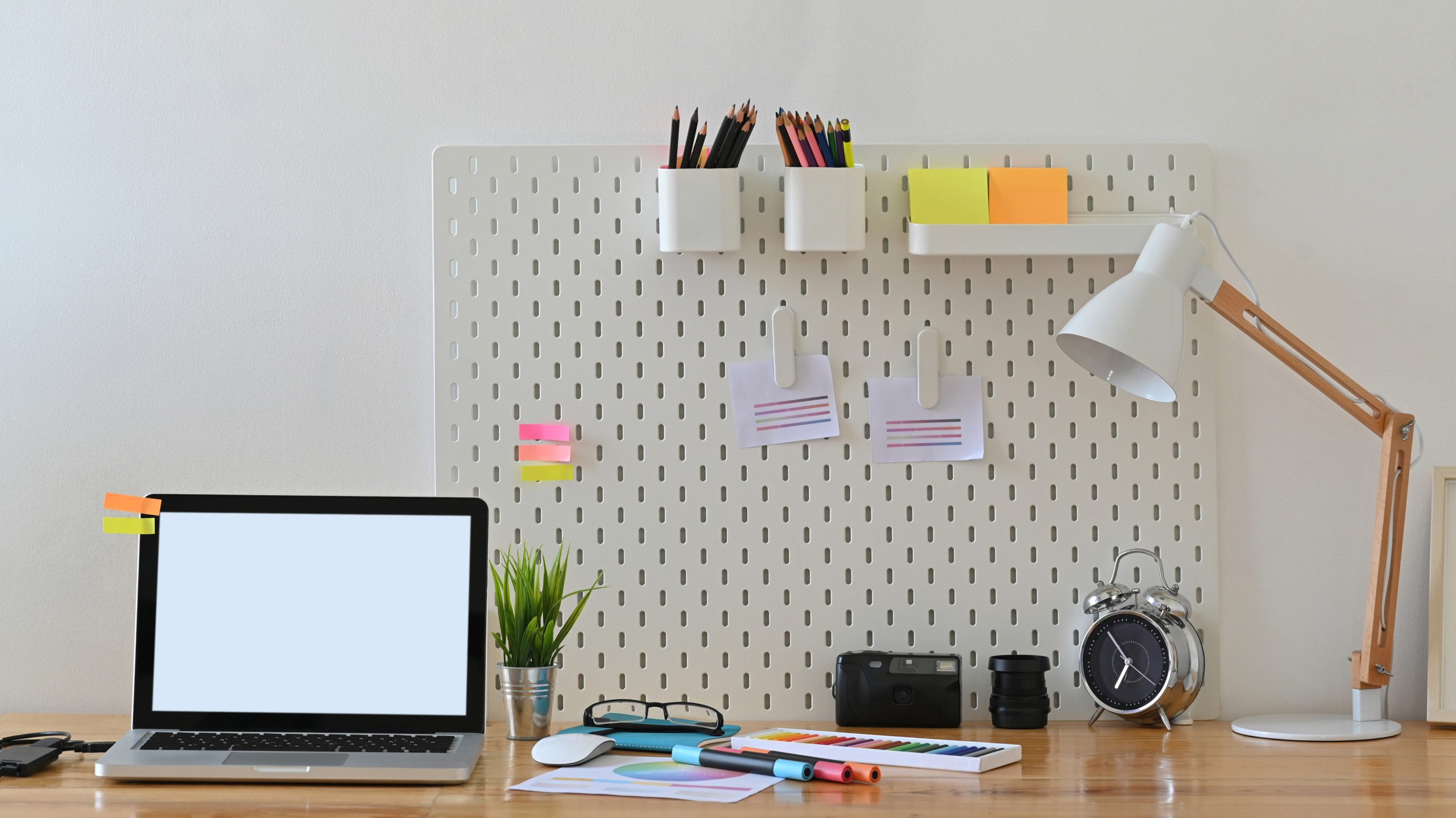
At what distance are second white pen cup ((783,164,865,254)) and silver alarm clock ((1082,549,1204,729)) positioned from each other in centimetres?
48

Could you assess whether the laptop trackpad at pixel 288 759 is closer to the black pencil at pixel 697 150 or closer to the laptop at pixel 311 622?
the laptop at pixel 311 622

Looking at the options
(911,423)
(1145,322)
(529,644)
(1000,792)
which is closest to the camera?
(1000,792)

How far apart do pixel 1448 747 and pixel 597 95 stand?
Result: 3.75 feet

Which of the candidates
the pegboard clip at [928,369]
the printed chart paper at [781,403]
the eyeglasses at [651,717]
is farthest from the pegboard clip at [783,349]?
the eyeglasses at [651,717]

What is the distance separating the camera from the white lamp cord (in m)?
1.21

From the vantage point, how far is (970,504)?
128 cm

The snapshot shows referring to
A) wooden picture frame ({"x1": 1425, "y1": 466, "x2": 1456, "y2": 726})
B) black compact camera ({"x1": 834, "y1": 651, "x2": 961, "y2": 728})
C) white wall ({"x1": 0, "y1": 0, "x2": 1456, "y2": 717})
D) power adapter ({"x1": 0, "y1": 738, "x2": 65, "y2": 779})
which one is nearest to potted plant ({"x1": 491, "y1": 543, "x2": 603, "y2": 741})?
white wall ({"x1": 0, "y1": 0, "x2": 1456, "y2": 717})

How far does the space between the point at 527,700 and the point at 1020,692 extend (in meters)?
0.52

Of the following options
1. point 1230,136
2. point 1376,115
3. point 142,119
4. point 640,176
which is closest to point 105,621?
point 142,119

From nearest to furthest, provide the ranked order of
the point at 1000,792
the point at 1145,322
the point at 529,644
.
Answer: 1. the point at 1000,792
2. the point at 1145,322
3. the point at 529,644

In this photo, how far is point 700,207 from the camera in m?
1.21

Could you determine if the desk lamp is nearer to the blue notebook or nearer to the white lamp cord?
the white lamp cord

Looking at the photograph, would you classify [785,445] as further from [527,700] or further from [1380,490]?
[1380,490]

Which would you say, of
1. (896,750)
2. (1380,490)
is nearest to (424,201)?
(896,750)
